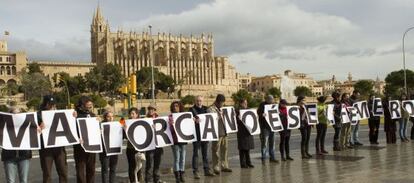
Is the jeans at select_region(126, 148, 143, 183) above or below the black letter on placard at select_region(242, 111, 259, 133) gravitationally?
below

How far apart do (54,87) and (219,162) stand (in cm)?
11156

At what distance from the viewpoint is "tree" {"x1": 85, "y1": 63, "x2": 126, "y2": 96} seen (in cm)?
10850

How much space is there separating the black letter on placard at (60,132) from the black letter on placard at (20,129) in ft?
0.93

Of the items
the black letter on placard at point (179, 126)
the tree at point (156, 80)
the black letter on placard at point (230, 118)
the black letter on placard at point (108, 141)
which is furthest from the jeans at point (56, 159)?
the tree at point (156, 80)

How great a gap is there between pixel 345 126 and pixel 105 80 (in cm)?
9766

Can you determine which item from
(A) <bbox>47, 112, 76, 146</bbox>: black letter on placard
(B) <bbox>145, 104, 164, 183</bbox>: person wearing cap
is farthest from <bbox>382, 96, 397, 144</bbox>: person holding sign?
(A) <bbox>47, 112, 76, 146</bbox>: black letter on placard

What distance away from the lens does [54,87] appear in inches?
4656

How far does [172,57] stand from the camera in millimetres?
152500

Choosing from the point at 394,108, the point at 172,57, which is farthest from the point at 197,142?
the point at 172,57

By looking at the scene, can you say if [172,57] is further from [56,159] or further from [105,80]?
[56,159]

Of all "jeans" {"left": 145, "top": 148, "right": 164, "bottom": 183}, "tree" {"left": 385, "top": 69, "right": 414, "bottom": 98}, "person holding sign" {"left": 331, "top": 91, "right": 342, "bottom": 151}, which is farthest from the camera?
"tree" {"left": 385, "top": 69, "right": 414, "bottom": 98}

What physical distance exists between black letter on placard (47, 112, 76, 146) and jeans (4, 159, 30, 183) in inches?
26.5

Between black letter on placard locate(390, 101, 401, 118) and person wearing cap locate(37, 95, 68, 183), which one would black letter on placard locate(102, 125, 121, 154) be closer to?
person wearing cap locate(37, 95, 68, 183)

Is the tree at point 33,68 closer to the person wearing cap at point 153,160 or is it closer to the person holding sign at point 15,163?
the person wearing cap at point 153,160
